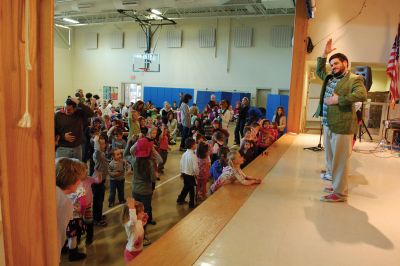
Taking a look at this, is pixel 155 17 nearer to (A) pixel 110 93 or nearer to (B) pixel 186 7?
(B) pixel 186 7

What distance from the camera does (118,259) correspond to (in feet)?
11.3

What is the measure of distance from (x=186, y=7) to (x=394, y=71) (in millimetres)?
8829

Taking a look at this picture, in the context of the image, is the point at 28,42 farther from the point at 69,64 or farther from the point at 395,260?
the point at 69,64

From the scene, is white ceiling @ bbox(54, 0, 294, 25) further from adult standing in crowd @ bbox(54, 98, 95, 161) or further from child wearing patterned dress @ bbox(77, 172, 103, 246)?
child wearing patterned dress @ bbox(77, 172, 103, 246)

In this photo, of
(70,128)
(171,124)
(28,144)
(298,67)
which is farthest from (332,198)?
(171,124)

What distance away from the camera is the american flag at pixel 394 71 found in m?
7.05

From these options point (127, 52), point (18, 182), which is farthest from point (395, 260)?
point (127, 52)

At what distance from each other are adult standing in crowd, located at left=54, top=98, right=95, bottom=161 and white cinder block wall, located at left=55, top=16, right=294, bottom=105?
1171cm

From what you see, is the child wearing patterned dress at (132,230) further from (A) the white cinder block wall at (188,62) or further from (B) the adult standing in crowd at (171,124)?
(A) the white cinder block wall at (188,62)

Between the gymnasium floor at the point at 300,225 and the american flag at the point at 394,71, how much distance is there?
2679 mm

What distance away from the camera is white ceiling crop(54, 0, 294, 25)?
11.7m

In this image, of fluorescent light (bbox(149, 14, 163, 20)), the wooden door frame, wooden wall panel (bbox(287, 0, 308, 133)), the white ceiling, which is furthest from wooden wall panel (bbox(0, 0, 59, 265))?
fluorescent light (bbox(149, 14, 163, 20))

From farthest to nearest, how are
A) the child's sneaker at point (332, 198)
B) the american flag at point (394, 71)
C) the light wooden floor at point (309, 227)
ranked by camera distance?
the american flag at point (394, 71)
the child's sneaker at point (332, 198)
the light wooden floor at point (309, 227)

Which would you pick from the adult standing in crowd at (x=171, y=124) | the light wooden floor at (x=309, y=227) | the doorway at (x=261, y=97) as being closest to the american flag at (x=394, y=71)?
the light wooden floor at (x=309, y=227)
